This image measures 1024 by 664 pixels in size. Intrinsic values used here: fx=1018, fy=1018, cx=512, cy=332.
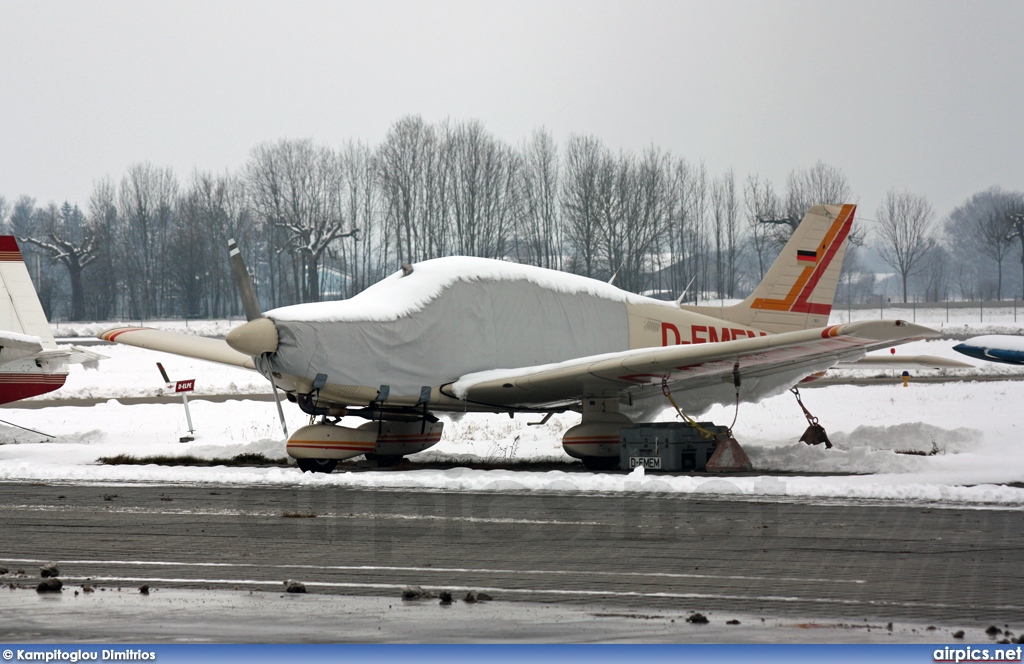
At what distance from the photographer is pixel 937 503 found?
9570mm

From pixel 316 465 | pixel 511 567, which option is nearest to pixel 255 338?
pixel 316 465

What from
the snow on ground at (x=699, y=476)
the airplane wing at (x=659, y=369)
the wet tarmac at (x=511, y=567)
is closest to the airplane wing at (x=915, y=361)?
the airplane wing at (x=659, y=369)

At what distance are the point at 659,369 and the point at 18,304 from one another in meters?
11.7

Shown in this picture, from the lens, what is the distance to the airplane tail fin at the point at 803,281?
16.2 metres

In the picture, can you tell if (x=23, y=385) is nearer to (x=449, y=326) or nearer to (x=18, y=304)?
(x=18, y=304)

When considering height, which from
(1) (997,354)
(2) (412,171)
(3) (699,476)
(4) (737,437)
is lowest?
(3) (699,476)

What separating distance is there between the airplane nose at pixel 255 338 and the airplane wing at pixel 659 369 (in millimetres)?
2485

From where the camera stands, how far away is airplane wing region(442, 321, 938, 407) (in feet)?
39.5

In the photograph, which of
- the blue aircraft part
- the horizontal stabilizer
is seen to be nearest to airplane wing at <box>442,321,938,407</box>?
the blue aircraft part

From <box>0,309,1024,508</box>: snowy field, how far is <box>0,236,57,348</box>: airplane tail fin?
1861 mm

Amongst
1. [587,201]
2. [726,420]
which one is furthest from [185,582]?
[587,201]

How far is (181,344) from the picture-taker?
52.3 ft

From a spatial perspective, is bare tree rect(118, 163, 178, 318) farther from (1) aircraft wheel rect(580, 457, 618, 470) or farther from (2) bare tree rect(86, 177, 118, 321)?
(1) aircraft wheel rect(580, 457, 618, 470)

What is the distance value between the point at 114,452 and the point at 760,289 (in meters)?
10.5
